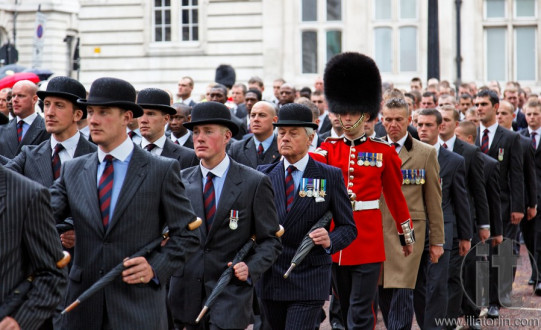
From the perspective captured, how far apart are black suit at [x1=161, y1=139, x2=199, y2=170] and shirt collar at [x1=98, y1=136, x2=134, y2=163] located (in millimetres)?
3284

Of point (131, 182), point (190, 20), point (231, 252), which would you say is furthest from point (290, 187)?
point (190, 20)

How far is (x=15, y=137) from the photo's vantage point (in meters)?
9.60

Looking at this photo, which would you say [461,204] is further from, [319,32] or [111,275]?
[319,32]

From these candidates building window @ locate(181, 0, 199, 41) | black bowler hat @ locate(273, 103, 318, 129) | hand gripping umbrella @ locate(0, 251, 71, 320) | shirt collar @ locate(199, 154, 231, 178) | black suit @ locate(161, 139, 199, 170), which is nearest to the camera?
hand gripping umbrella @ locate(0, 251, 71, 320)

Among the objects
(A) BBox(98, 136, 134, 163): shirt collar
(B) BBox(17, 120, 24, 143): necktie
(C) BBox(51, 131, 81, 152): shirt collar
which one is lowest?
(A) BBox(98, 136, 134, 163): shirt collar

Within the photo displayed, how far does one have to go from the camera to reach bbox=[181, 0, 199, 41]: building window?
27703mm

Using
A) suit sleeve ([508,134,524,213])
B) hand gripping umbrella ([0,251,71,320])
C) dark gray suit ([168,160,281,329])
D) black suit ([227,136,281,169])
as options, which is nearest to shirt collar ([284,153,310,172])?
dark gray suit ([168,160,281,329])

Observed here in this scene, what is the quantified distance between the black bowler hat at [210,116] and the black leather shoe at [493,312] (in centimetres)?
506

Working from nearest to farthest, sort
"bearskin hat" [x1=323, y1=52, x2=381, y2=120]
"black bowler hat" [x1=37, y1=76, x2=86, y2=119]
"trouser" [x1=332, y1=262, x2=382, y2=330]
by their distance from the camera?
"black bowler hat" [x1=37, y1=76, x2=86, y2=119] < "trouser" [x1=332, y1=262, x2=382, y2=330] < "bearskin hat" [x1=323, y1=52, x2=381, y2=120]

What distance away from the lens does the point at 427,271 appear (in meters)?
9.45

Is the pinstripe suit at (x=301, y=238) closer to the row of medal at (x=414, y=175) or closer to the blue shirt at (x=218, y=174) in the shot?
the blue shirt at (x=218, y=174)

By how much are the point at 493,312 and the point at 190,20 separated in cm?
1807

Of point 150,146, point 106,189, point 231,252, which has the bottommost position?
point 231,252

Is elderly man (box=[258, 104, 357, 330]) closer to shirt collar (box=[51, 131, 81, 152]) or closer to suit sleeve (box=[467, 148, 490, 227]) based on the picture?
shirt collar (box=[51, 131, 81, 152])
